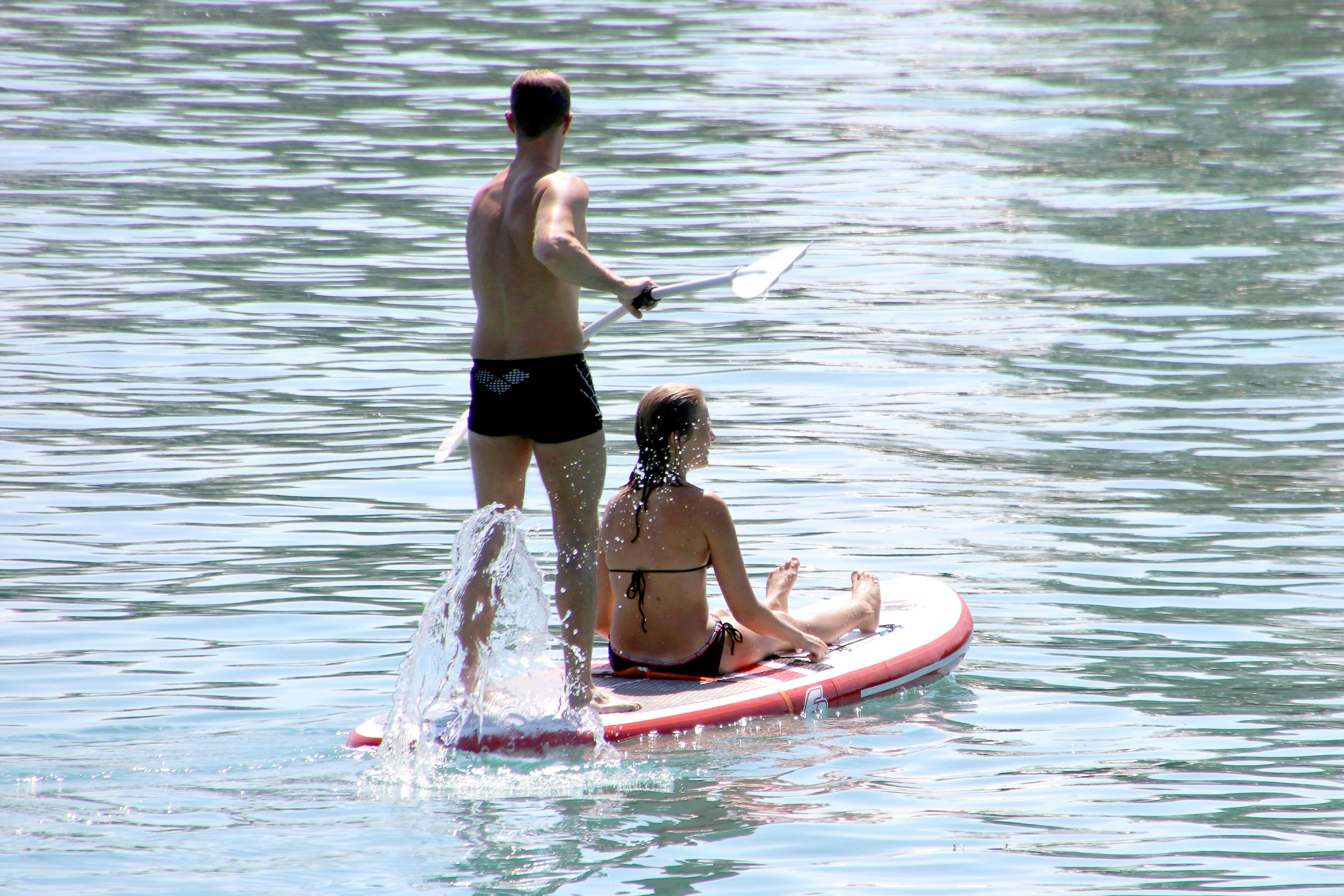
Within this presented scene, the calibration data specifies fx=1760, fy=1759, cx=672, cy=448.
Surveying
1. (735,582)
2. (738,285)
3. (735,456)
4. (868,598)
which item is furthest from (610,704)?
(735,456)

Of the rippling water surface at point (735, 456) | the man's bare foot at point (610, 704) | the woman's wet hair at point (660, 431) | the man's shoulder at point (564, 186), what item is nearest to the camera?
the rippling water surface at point (735, 456)

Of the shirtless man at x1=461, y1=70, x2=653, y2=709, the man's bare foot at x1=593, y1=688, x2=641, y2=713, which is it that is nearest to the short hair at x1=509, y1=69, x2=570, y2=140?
the shirtless man at x1=461, y1=70, x2=653, y2=709

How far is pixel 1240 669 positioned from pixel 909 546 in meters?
1.98

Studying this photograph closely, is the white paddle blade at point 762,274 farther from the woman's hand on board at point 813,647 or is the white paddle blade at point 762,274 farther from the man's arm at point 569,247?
the woman's hand on board at point 813,647

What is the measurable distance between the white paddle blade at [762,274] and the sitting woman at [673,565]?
23.5 inches

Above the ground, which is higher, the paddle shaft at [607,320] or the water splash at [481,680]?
the paddle shaft at [607,320]

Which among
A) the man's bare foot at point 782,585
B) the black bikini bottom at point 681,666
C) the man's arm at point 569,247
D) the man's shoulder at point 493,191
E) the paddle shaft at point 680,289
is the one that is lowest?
the black bikini bottom at point 681,666

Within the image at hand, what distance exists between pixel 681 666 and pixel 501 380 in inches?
53.0

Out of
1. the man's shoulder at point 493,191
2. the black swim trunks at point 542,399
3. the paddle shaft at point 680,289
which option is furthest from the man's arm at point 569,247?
the paddle shaft at point 680,289

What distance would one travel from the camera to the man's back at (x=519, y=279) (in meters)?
5.45

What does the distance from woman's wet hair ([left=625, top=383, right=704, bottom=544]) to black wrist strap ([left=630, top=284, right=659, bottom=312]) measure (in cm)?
67

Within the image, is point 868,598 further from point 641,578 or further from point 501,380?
point 501,380

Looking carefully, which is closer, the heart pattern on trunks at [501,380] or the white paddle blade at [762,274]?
the heart pattern on trunks at [501,380]

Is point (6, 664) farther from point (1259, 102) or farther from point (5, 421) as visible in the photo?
point (1259, 102)
